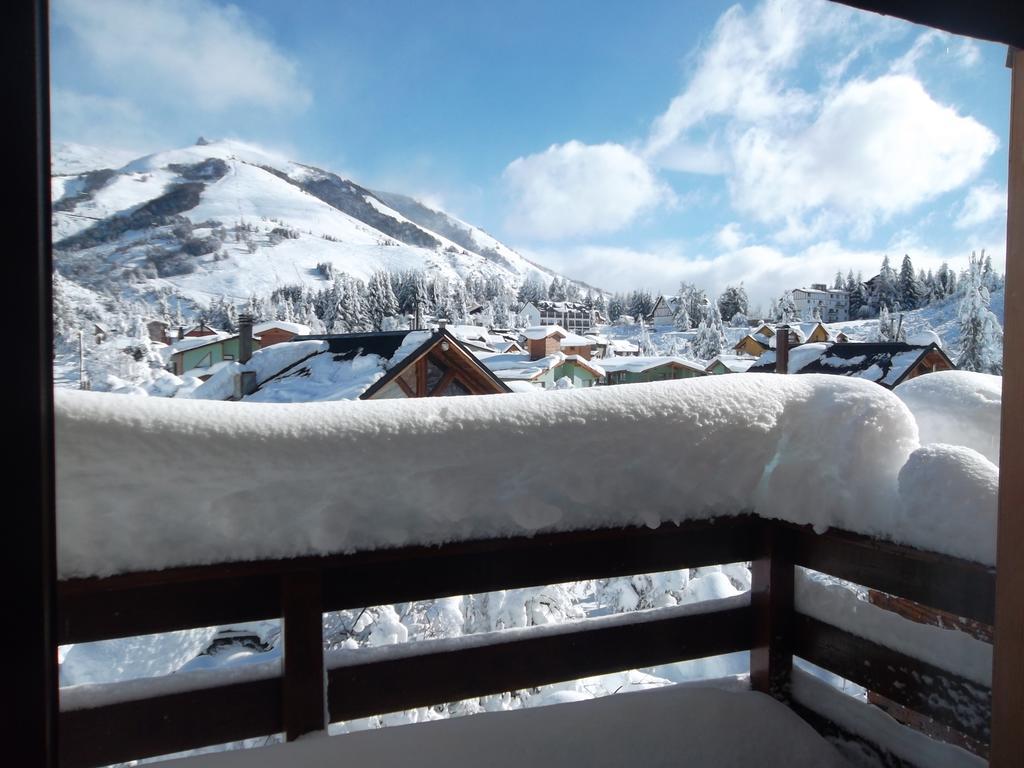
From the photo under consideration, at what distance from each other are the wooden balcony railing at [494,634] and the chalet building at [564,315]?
16.8 metres

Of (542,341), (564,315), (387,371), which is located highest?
(564,315)

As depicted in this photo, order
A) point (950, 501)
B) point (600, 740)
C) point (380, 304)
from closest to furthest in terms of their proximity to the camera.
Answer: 1. point (950, 501)
2. point (600, 740)
3. point (380, 304)

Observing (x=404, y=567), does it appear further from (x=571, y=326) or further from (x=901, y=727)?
(x=571, y=326)

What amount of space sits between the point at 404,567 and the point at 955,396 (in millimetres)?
1424

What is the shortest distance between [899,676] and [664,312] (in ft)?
50.9

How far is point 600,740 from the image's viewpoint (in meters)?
1.27

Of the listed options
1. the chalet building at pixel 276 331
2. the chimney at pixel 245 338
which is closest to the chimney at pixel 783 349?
the chimney at pixel 245 338

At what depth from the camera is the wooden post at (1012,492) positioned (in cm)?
76

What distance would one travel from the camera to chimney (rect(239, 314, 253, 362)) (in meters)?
12.7

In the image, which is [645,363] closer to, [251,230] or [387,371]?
[387,371]

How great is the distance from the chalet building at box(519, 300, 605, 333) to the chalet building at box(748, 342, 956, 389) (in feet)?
33.1

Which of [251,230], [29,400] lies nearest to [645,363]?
[29,400]

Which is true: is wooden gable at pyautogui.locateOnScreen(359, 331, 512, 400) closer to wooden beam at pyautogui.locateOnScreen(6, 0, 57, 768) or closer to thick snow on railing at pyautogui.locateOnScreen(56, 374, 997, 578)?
thick snow on railing at pyautogui.locateOnScreen(56, 374, 997, 578)

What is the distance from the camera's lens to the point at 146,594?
104cm
